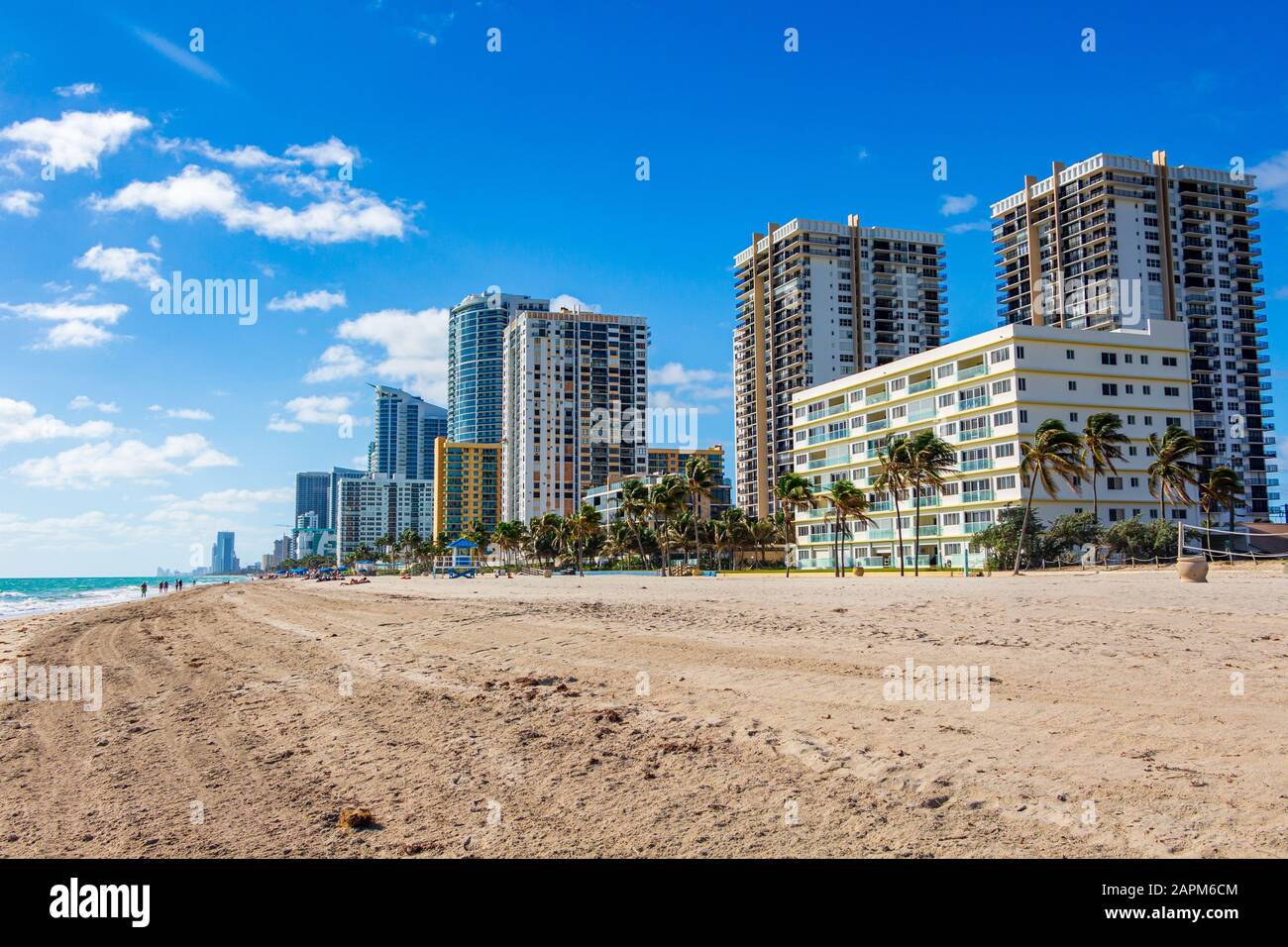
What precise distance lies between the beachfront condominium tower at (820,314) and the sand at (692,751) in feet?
471

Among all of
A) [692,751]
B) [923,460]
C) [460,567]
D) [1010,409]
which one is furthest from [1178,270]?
[692,751]

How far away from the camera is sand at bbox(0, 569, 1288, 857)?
23.1 ft

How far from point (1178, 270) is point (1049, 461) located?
103m

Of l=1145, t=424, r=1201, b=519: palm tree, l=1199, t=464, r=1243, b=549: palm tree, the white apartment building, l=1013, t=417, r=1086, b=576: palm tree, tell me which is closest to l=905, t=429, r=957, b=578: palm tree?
the white apartment building

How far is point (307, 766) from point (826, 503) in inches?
3507

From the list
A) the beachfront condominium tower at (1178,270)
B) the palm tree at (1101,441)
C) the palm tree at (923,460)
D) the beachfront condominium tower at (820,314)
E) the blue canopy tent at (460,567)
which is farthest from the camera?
the beachfront condominium tower at (820,314)

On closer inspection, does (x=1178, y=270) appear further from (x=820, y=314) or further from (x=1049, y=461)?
(x=1049, y=461)

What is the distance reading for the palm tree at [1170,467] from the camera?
72812 mm

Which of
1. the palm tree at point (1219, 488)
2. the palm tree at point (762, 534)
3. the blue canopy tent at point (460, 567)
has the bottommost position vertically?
the blue canopy tent at point (460, 567)

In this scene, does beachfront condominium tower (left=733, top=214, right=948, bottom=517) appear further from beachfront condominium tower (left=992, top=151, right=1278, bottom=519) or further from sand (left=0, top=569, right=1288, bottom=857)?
sand (left=0, top=569, right=1288, bottom=857)

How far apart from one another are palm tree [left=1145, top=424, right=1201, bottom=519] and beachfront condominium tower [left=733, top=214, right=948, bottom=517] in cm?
8295

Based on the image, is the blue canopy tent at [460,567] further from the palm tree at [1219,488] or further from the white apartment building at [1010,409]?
the palm tree at [1219,488]

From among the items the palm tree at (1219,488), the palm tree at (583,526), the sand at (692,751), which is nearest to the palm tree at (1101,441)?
the palm tree at (1219,488)

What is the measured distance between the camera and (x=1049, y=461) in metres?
67.2
